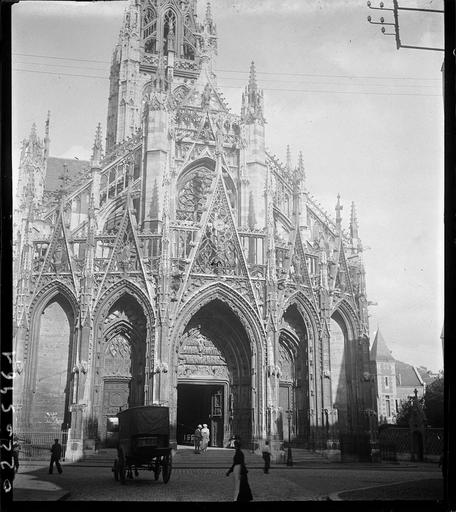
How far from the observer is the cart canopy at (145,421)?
59.5 feet

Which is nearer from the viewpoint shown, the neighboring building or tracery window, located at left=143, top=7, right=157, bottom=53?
tracery window, located at left=143, top=7, right=157, bottom=53

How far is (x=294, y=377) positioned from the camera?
30.5m

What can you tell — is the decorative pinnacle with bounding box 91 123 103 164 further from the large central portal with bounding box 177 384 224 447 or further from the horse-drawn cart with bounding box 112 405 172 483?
the horse-drawn cart with bounding box 112 405 172 483

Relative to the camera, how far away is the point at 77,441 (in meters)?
25.1

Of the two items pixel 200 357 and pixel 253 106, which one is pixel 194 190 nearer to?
pixel 253 106

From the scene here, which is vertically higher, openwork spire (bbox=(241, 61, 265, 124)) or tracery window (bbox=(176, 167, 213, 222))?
openwork spire (bbox=(241, 61, 265, 124))

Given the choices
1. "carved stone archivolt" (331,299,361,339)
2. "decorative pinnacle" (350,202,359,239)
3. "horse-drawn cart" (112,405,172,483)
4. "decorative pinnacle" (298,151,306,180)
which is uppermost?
"decorative pinnacle" (298,151,306,180)

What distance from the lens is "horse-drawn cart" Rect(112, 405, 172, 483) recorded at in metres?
17.3

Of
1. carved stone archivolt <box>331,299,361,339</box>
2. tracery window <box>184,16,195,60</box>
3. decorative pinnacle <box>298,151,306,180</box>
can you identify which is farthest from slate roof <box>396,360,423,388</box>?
carved stone archivolt <box>331,299,361,339</box>

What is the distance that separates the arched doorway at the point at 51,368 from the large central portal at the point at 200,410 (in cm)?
565

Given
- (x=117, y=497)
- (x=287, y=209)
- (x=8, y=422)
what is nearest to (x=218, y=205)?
(x=287, y=209)

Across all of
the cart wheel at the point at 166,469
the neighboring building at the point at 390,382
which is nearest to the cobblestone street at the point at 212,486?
the cart wheel at the point at 166,469

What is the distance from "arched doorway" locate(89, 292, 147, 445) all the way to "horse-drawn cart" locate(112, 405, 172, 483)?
8.72 m

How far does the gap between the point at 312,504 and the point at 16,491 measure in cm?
609
